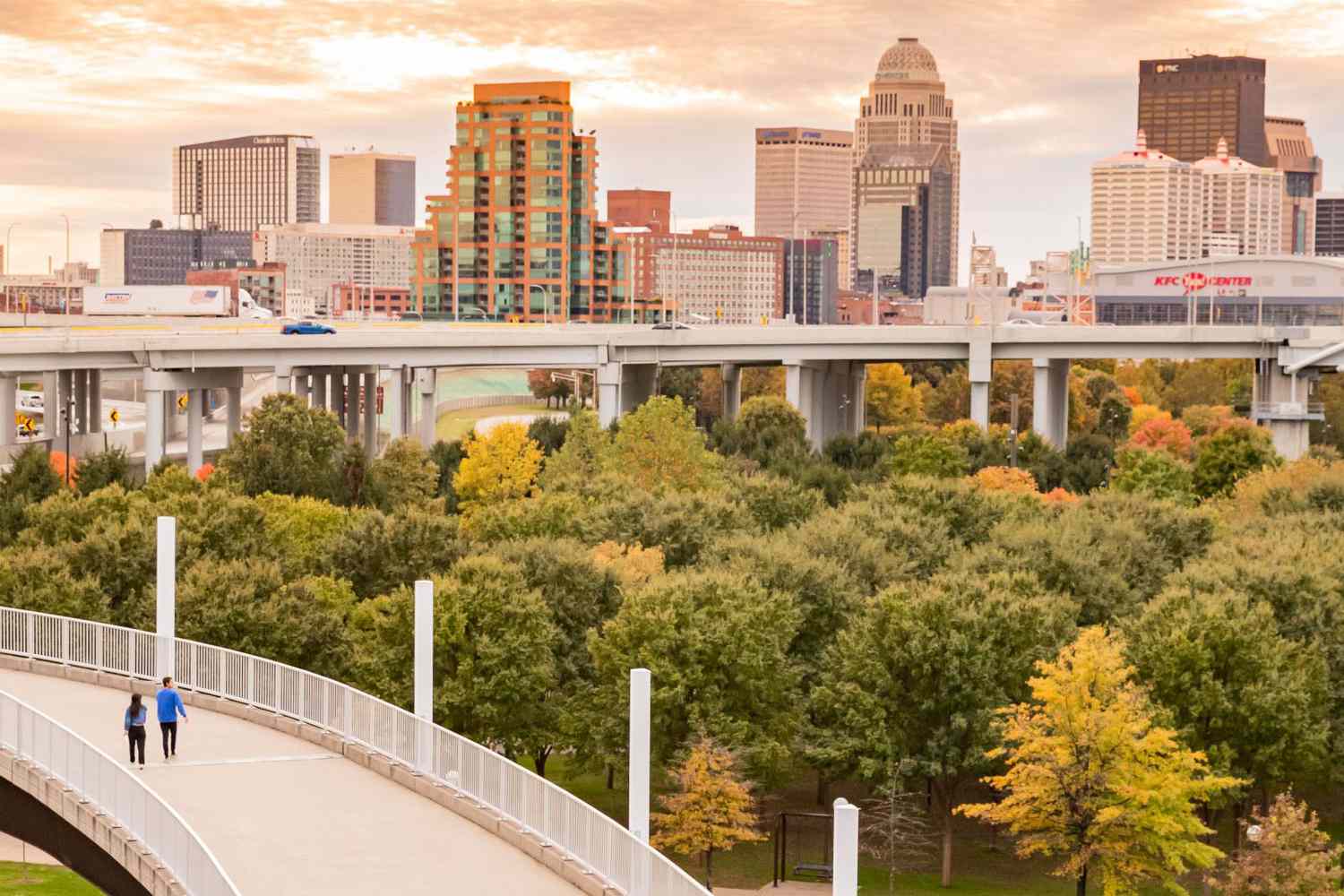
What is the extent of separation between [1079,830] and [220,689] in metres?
18.3

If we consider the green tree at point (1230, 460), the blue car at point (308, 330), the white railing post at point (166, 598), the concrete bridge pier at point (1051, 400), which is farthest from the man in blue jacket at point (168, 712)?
the concrete bridge pier at point (1051, 400)

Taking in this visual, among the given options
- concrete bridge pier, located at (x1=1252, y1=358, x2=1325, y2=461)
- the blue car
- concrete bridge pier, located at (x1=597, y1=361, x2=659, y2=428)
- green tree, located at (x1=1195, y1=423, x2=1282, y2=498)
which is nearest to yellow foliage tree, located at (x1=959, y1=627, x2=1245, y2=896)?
green tree, located at (x1=1195, y1=423, x2=1282, y2=498)

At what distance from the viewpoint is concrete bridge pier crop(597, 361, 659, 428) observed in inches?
4988

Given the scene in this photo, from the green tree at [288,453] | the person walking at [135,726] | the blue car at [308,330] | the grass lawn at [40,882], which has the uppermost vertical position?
the blue car at [308,330]

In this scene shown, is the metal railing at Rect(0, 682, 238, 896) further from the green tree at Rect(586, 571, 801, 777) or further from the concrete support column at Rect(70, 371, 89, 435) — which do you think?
the concrete support column at Rect(70, 371, 89, 435)

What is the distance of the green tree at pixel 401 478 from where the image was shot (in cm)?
8988

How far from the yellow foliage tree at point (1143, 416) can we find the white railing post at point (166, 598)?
109 metres

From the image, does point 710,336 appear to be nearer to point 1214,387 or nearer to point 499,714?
point 1214,387

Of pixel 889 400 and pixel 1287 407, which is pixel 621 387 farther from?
pixel 889 400

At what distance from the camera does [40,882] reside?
55938mm

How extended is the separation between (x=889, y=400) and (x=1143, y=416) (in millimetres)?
20521

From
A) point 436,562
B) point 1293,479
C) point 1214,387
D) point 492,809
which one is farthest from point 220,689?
point 1214,387

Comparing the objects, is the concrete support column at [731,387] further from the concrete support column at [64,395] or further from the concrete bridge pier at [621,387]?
the concrete support column at [64,395]

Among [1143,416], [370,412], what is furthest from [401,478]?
[1143,416]
